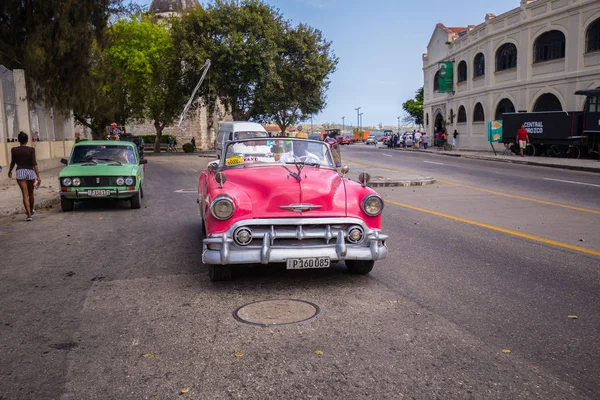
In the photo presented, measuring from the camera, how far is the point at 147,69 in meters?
44.1

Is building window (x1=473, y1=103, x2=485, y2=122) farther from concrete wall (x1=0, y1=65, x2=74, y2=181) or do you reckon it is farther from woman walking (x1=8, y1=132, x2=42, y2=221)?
woman walking (x1=8, y1=132, x2=42, y2=221)

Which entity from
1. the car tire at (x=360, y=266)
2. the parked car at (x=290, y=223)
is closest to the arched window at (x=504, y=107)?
the car tire at (x=360, y=266)

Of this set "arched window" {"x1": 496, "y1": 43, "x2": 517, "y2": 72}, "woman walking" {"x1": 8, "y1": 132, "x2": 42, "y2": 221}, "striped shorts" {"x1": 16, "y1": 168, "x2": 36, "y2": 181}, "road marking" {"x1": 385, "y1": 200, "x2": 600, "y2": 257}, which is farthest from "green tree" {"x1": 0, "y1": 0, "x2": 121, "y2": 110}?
"arched window" {"x1": 496, "y1": 43, "x2": 517, "y2": 72}

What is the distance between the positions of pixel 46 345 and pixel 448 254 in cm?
496

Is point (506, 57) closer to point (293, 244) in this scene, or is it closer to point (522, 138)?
point (522, 138)

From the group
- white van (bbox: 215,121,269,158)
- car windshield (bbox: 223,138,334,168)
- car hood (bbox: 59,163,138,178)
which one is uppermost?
white van (bbox: 215,121,269,158)

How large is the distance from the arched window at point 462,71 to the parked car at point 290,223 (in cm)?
4580

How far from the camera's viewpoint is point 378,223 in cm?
585

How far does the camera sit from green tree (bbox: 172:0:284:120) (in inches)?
1651

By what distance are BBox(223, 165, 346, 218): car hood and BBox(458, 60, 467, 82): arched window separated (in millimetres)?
45789

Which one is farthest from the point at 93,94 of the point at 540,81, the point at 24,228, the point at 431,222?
the point at 540,81

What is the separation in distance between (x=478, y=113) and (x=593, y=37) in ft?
46.2

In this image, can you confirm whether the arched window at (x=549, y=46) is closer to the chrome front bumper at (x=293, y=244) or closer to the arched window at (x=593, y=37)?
the arched window at (x=593, y=37)

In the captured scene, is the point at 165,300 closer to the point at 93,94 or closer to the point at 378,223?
the point at 378,223
